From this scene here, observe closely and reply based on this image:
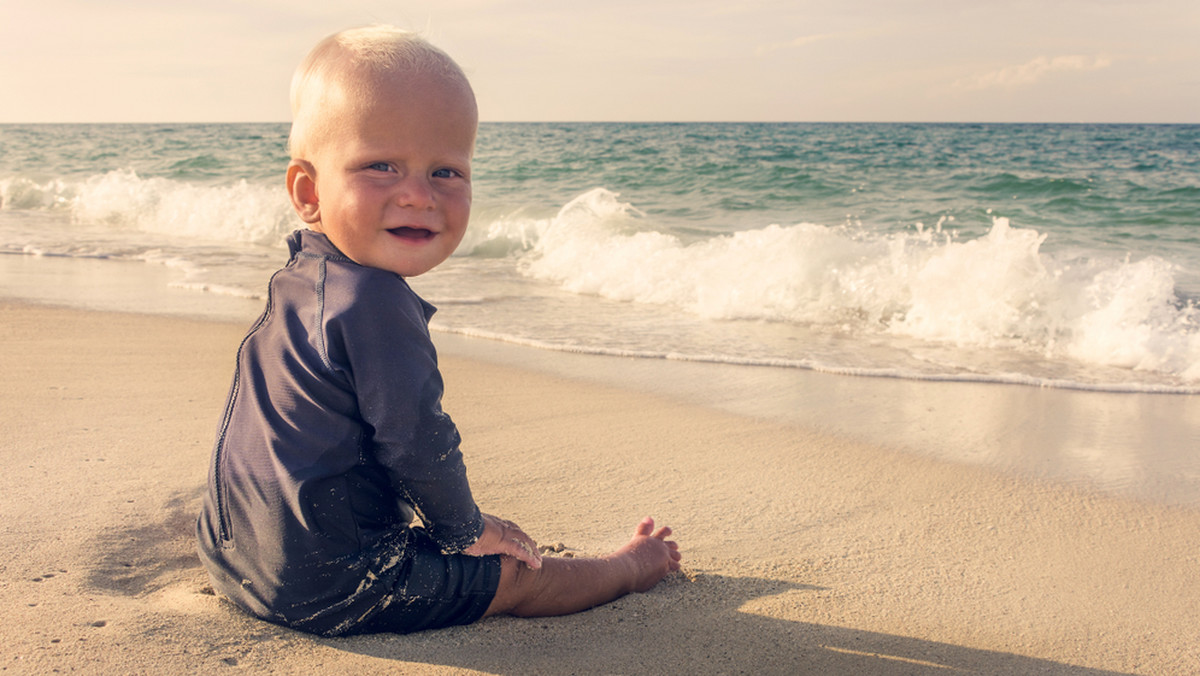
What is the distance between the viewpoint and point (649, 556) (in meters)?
2.14

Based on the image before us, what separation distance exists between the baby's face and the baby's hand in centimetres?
53

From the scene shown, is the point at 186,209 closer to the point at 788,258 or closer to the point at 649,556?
the point at 788,258

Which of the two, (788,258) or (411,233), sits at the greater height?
(411,233)

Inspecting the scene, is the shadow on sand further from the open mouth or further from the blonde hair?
the blonde hair

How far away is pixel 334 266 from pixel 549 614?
0.88 metres

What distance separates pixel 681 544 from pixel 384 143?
4.61ft

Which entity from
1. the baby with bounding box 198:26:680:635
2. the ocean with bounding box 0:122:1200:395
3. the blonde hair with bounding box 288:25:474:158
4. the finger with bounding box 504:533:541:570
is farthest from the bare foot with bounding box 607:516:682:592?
the ocean with bounding box 0:122:1200:395

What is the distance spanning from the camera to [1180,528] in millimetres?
2725

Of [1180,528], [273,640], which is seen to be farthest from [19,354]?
[1180,528]

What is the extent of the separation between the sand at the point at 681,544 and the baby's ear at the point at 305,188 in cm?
82

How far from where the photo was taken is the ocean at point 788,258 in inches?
204

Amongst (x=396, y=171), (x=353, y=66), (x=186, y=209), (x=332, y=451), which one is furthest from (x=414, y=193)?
(x=186, y=209)

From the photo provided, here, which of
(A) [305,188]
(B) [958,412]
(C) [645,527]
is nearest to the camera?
(A) [305,188]

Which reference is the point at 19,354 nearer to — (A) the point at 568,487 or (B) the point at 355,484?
(A) the point at 568,487
